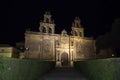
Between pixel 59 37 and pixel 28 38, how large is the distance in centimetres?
803

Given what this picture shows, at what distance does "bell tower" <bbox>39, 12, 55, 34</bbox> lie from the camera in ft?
157

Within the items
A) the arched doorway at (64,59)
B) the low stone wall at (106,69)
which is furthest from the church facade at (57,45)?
the low stone wall at (106,69)

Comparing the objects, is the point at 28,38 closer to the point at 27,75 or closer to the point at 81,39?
the point at 81,39

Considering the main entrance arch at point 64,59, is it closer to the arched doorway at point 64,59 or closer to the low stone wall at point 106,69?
the arched doorway at point 64,59

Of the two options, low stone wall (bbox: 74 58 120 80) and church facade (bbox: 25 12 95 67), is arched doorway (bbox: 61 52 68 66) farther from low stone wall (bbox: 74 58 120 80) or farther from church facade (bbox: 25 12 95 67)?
low stone wall (bbox: 74 58 120 80)

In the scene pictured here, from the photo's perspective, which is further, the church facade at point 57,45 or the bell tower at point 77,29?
the bell tower at point 77,29

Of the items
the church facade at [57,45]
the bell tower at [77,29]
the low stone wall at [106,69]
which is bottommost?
the low stone wall at [106,69]

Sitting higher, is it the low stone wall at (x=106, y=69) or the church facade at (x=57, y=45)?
the church facade at (x=57, y=45)

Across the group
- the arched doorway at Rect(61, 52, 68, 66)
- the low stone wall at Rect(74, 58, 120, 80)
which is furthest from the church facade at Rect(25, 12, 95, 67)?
the low stone wall at Rect(74, 58, 120, 80)

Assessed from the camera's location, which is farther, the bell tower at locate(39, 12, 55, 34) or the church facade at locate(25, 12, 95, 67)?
the bell tower at locate(39, 12, 55, 34)

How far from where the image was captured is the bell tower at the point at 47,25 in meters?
47.7

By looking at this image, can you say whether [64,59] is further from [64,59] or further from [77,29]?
[77,29]

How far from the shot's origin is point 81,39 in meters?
50.6

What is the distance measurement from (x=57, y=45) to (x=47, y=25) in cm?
565
